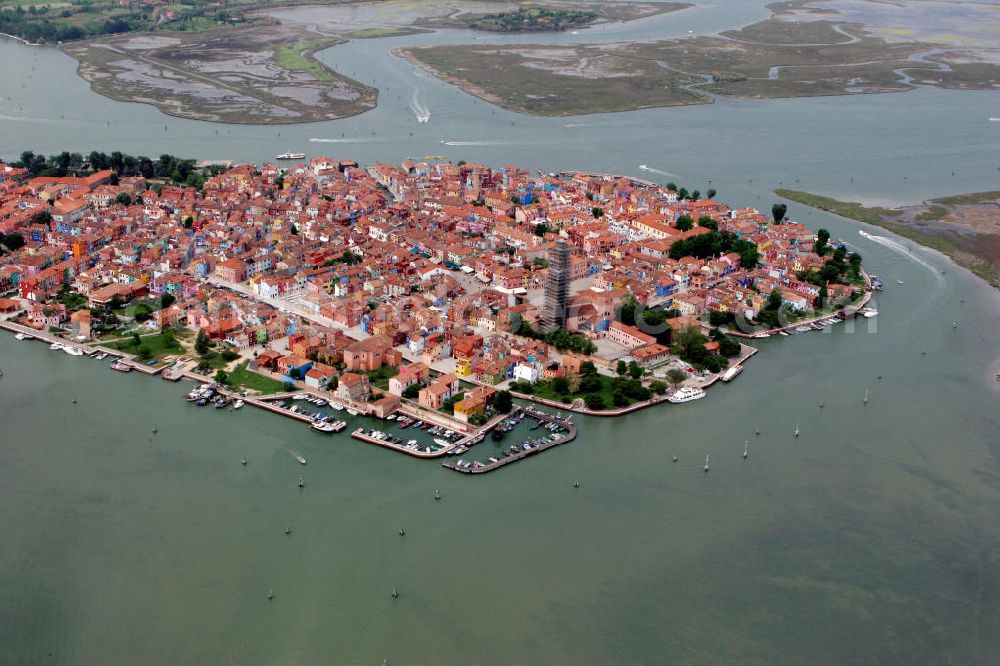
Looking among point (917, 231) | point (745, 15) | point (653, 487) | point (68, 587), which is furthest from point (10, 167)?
point (745, 15)

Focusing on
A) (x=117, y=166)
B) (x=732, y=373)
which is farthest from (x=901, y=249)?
(x=117, y=166)

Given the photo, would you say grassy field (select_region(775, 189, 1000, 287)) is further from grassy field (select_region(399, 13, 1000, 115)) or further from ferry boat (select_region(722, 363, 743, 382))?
grassy field (select_region(399, 13, 1000, 115))

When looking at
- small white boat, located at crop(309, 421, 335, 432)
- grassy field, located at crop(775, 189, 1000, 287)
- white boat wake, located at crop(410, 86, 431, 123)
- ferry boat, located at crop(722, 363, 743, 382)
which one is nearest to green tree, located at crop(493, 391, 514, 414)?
small white boat, located at crop(309, 421, 335, 432)

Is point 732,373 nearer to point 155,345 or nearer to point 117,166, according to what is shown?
point 155,345

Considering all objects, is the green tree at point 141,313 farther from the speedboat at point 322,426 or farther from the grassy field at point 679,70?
the grassy field at point 679,70

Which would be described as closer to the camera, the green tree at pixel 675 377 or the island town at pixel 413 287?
the island town at pixel 413 287

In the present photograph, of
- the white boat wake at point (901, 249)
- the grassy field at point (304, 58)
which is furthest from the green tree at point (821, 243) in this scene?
the grassy field at point (304, 58)

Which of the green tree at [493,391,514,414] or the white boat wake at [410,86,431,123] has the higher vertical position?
the white boat wake at [410,86,431,123]
